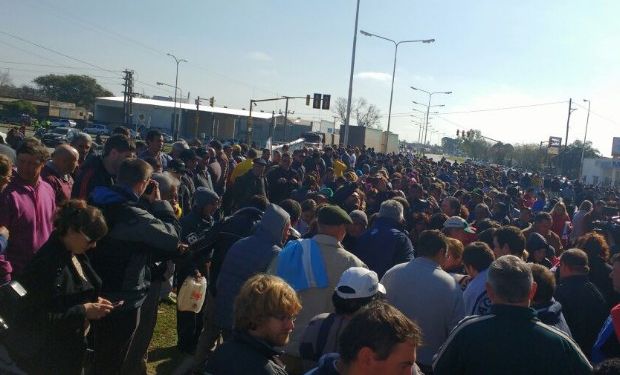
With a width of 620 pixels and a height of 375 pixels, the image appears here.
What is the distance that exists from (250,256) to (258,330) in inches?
79.0

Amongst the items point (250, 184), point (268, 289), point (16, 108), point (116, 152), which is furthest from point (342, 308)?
point (16, 108)

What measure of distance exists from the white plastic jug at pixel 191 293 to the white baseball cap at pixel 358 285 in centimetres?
239

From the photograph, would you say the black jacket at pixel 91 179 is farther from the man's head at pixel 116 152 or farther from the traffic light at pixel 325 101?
the traffic light at pixel 325 101

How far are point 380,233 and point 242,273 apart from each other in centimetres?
190

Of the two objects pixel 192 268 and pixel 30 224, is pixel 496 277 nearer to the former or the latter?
pixel 192 268

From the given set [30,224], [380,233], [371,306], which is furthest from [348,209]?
[371,306]

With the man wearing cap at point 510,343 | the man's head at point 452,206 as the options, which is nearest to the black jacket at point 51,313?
the man wearing cap at point 510,343

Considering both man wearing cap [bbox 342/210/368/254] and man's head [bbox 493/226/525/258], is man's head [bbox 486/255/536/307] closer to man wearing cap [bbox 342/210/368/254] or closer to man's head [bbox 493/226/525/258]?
man's head [bbox 493/226/525/258]

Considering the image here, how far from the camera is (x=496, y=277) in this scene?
3.36 meters

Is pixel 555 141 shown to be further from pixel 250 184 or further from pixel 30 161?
pixel 30 161

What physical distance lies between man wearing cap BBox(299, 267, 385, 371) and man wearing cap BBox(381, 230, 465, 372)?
0.95m

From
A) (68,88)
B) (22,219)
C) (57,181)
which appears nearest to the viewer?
(22,219)

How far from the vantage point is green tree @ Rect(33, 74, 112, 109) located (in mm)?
101812

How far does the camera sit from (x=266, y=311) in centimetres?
277
